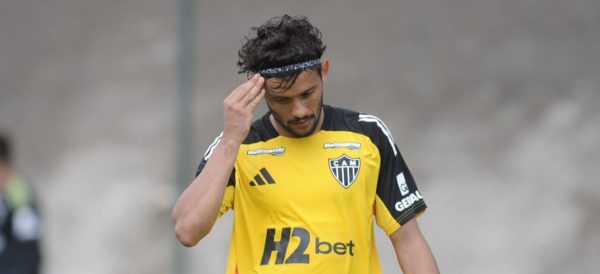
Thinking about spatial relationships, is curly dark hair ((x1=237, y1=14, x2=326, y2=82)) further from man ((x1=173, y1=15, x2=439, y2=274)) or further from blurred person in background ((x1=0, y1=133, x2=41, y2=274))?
blurred person in background ((x1=0, y1=133, x2=41, y2=274))

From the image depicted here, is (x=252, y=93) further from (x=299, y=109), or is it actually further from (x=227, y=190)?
(x=227, y=190)

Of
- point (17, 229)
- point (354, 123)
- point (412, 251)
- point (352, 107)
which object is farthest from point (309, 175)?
point (352, 107)

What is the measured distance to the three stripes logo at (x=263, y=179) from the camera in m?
3.38

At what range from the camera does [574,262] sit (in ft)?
27.9

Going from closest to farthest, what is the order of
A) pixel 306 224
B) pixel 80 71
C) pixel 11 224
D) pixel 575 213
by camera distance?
pixel 306 224 < pixel 11 224 < pixel 575 213 < pixel 80 71

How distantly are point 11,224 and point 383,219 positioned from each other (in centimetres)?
391

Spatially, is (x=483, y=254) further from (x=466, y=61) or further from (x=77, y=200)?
(x=77, y=200)

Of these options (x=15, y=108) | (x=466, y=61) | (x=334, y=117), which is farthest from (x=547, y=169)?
(x=334, y=117)

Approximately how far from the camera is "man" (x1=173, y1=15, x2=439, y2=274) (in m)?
3.28

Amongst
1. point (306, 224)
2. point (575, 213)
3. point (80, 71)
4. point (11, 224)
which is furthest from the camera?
point (80, 71)

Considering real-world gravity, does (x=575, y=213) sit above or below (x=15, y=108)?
below

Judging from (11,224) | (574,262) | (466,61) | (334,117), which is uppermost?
(466,61)

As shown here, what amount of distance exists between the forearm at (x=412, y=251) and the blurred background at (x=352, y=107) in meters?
5.20

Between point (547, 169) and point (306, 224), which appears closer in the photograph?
point (306, 224)
